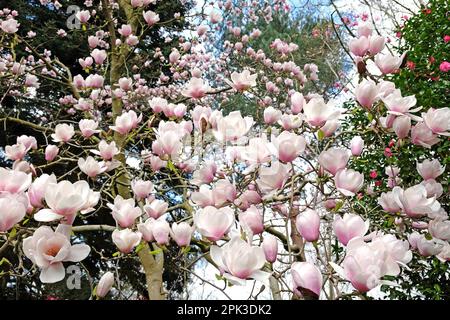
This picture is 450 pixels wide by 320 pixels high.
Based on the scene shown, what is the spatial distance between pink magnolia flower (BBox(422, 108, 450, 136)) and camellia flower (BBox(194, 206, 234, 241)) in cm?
61

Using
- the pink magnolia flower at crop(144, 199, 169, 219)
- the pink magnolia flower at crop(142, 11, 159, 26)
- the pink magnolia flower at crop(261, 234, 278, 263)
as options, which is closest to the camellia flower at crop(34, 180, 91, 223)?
the pink magnolia flower at crop(144, 199, 169, 219)

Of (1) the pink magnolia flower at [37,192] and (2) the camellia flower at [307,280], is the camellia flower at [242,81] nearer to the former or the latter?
(1) the pink magnolia flower at [37,192]

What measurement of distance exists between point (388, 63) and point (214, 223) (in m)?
0.69

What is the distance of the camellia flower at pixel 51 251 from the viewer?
0.84m

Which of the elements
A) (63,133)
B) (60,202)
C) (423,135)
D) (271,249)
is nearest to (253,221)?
(271,249)

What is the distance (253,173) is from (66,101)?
3.14 m

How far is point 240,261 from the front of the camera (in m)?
0.79

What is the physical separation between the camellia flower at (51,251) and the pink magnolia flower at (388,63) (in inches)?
35.4

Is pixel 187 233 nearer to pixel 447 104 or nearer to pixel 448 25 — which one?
pixel 447 104

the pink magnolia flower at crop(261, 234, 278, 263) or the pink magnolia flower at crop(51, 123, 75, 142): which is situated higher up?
the pink magnolia flower at crop(51, 123, 75, 142)

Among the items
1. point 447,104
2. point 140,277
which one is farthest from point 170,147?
point 140,277

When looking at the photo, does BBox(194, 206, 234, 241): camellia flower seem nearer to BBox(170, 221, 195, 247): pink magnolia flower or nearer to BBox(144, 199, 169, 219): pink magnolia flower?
BBox(170, 221, 195, 247): pink magnolia flower

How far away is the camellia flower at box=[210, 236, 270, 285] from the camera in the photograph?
0.79 metres
